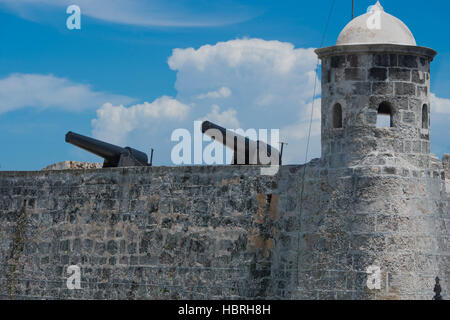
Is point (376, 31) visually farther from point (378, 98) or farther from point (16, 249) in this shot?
point (16, 249)

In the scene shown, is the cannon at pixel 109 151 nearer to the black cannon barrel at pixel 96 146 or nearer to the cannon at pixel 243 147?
the black cannon barrel at pixel 96 146

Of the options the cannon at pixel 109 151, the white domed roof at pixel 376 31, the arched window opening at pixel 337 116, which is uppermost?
the white domed roof at pixel 376 31

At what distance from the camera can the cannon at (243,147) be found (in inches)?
639

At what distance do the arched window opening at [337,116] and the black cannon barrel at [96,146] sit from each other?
551 centimetres

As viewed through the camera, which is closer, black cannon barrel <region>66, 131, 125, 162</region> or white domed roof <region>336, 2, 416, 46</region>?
white domed roof <region>336, 2, 416, 46</region>

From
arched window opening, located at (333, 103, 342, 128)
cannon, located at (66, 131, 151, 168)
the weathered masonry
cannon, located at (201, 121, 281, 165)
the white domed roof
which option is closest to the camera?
the weathered masonry

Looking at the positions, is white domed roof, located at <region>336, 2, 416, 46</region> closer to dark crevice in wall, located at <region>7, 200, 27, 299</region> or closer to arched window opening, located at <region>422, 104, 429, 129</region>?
arched window opening, located at <region>422, 104, 429, 129</region>

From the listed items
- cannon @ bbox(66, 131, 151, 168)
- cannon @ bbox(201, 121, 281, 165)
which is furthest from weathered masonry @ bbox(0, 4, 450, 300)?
cannon @ bbox(201, 121, 281, 165)

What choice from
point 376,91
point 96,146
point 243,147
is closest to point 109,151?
point 96,146

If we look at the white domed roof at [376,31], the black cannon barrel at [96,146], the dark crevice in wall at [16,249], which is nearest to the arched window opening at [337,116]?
the white domed roof at [376,31]

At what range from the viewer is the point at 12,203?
700 inches

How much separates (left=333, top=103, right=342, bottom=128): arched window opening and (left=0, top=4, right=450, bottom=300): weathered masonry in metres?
0.02

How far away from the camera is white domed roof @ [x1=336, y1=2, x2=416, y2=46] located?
525 inches
